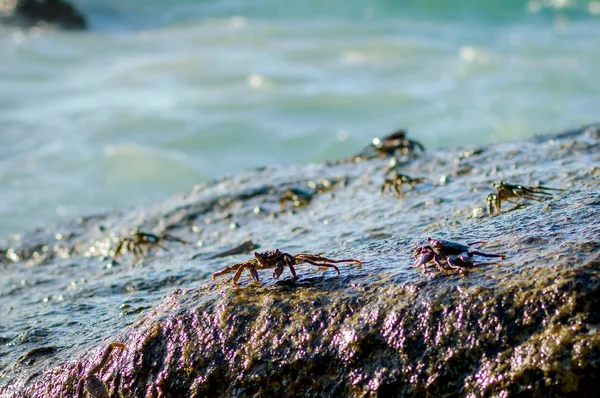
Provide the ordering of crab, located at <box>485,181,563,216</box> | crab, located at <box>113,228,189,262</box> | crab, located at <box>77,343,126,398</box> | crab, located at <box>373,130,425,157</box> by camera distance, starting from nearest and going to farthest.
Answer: crab, located at <box>77,343,126,398</box> → crab, located at <box>485,181,563,216</box> → crab, located at <box>113,228,189,262</box> → crab, located at <box>373,130,425,157</box>

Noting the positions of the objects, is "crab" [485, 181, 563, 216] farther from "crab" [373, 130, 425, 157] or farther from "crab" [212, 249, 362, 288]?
"crab" [373, 130, 425, 157]

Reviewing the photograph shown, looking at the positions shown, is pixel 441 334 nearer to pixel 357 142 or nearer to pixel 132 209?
pixel 132 209

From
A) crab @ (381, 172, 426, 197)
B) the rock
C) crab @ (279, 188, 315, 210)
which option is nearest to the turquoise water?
the rock

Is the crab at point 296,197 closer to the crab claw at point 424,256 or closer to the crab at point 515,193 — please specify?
the crab at point 515,193

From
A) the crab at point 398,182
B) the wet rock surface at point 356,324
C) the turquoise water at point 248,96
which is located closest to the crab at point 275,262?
the wet rock surface at point 356,324

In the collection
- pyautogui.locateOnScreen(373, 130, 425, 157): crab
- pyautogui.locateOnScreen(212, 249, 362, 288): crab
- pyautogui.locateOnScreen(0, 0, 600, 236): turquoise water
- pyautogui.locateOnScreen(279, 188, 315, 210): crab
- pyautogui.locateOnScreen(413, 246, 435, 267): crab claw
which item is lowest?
pyautogui.locateOnScreen(0, 0, 600, 236): turquoise water

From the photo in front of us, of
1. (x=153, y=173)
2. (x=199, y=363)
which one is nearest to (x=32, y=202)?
(x=153, y=173)
